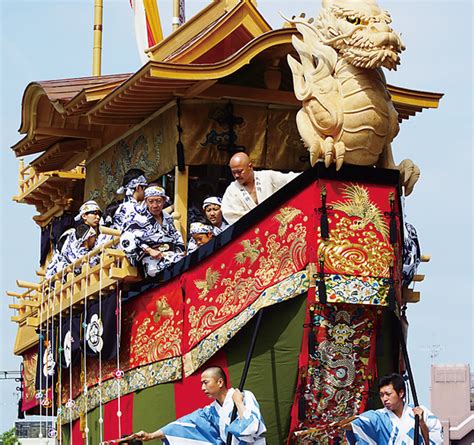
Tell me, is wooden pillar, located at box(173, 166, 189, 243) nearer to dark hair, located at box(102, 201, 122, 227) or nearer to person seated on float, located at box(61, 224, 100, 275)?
person seated on float, located at box(61, 224, 100, 275)

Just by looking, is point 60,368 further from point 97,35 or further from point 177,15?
point 97,35

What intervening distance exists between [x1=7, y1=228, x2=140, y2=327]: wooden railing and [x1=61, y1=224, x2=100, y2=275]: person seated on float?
0.15m

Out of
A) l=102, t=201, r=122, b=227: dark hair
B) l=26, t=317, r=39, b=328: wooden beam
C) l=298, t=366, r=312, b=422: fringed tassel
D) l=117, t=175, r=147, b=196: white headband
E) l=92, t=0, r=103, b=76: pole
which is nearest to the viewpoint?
l=298, t=366, r=312, b=422: fringed tassel

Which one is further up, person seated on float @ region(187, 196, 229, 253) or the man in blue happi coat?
person seated on float @ region(187, 196, 229, 253)

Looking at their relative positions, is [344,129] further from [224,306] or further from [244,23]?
[244,23]

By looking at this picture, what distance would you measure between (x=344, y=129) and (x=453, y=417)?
50.1 feet

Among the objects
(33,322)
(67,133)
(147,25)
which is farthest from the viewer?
(147,25)

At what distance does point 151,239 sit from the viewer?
422 inches

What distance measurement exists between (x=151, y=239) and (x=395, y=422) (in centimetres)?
293

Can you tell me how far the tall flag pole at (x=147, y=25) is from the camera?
14.3 meters

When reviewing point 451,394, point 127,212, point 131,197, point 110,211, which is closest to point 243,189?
point 127,212

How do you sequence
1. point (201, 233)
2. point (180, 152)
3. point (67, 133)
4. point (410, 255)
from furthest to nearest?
point (67, 133) → point (180, 152) → point (410, 255) → point (201, 233)

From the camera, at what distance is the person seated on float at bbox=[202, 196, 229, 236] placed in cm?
1078

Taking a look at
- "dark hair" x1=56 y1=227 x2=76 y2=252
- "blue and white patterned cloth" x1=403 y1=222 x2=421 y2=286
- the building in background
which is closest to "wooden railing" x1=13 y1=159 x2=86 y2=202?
"dark hair" x1=56 y1=227 x2=76 y2=252
